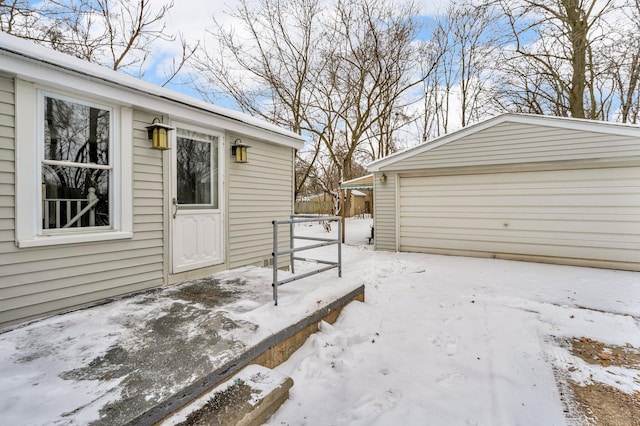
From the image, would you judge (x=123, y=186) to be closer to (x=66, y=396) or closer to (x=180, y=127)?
(x=180, y=127)

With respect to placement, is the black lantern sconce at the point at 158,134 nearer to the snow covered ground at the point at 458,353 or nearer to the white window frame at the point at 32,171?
the white window frame at the point at 32,171

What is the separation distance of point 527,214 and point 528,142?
1.58 meters

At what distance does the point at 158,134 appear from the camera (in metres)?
3.44

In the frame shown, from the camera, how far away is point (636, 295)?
440 centimetres

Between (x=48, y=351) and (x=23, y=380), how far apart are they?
1.28 ft

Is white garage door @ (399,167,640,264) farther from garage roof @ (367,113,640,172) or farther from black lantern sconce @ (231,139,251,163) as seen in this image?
black lantern sconce @ (231,139,251,163)

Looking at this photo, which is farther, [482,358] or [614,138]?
[614,138]

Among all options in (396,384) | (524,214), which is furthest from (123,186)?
(524,214)

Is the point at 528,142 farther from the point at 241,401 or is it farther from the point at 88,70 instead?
the point at 88,70

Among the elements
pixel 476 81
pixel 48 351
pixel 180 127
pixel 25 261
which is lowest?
pixel 48 351

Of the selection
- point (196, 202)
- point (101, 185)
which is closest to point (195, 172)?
point (196, 202)

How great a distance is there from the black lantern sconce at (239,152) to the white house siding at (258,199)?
0.27 feet

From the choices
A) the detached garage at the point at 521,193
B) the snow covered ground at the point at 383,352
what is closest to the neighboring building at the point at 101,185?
the snow covered ground at the point at 383,352

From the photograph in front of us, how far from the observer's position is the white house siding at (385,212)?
27.0ft
